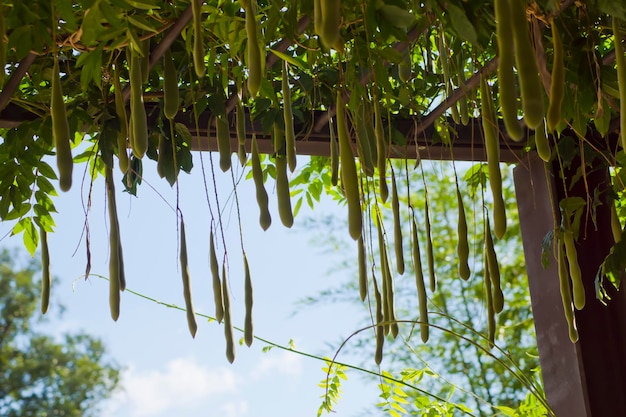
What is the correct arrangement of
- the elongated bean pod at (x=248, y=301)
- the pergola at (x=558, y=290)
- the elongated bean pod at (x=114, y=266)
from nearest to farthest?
1. the elongated bean pod at (x=114, y=266)
2. the elongated bean pod at (x=248, y=301)
3. the pergola at (x=558, y=290)

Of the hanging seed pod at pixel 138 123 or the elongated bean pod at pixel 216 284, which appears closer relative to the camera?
the hanging seed pod at pixel 138 123

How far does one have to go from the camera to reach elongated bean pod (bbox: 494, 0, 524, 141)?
1.83 ft

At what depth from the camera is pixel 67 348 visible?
10219 millimetres

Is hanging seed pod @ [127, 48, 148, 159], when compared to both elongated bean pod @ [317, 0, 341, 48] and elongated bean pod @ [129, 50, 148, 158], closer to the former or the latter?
elongated bean pod @ [129, 50, 148, 158]

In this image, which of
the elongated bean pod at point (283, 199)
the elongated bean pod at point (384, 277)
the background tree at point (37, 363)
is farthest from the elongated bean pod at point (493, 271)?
the background tree at point (37, 363)

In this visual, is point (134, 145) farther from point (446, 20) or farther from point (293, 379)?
point (293, 379)

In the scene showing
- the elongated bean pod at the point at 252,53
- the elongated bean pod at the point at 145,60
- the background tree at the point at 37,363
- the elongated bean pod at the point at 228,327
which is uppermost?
the background tree at the point at 37,363

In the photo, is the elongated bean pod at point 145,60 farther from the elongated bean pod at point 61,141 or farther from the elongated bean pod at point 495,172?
the elongated bean pod at point 495,172

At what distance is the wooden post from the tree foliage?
0.11 metres

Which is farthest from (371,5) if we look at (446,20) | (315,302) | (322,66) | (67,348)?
(67,348)

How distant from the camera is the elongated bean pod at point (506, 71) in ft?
1.83

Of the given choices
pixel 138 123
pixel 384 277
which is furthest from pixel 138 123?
pixel 384 277

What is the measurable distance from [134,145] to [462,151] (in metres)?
1.22

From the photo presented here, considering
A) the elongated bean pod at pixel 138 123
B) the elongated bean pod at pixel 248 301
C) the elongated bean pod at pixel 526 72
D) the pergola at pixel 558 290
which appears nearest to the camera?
the elongated bean pod at pixel 526 72
